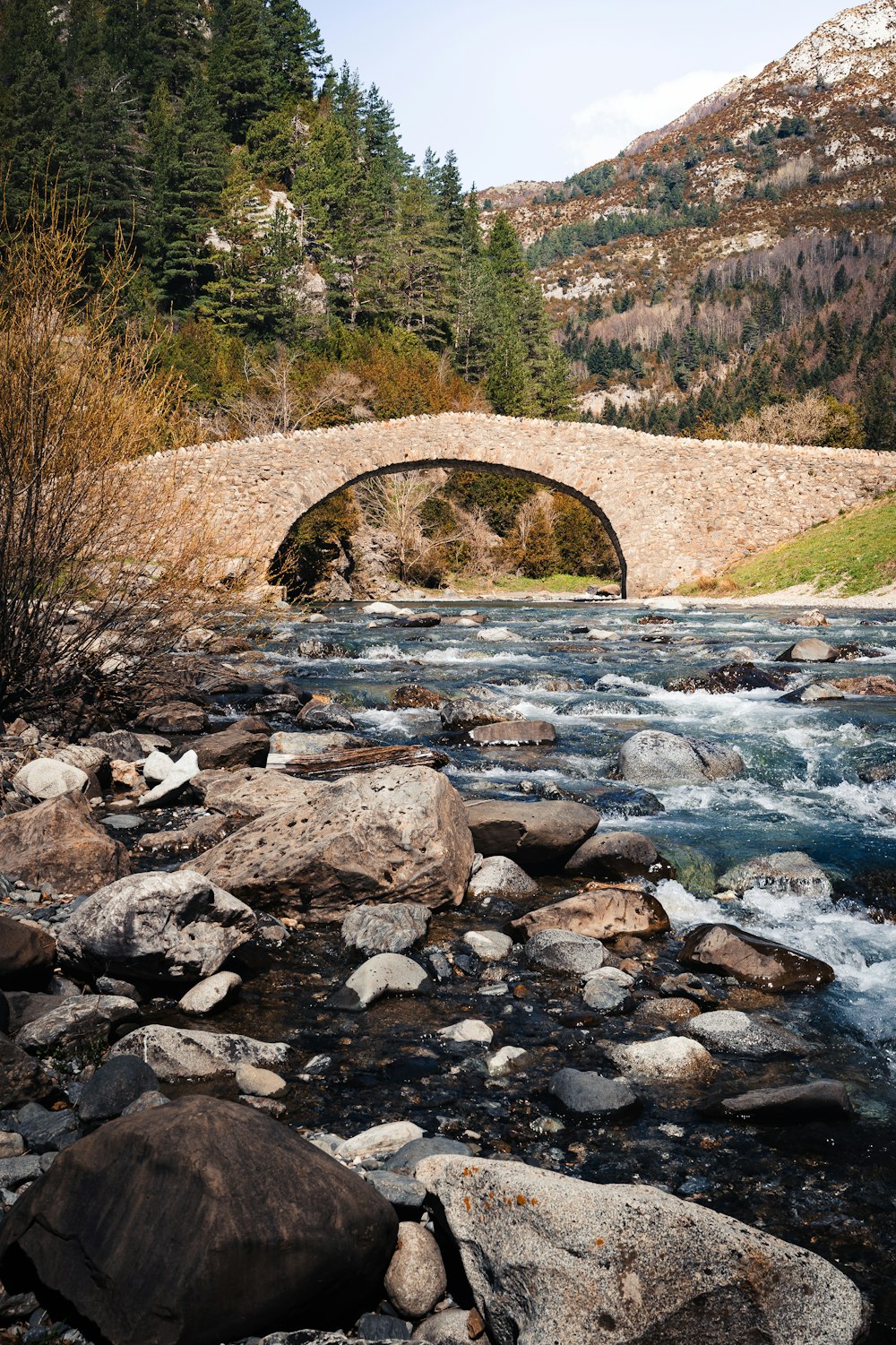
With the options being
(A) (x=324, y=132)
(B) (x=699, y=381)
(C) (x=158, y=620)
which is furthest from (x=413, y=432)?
(B) (x=699, y=381)

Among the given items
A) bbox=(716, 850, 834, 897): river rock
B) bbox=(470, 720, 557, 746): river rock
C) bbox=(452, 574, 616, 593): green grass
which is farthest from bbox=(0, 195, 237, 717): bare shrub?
bbox=(452, 574, 616, 593): green grass

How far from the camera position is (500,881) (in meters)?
4.89

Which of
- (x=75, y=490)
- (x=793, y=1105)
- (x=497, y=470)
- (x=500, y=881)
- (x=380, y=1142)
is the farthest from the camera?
(x=497, y=470)

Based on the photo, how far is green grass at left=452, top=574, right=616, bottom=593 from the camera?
31.1m

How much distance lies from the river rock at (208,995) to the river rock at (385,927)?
0.67 m

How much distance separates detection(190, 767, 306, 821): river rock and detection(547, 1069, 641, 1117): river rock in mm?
2549

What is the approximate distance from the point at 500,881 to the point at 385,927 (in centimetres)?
88

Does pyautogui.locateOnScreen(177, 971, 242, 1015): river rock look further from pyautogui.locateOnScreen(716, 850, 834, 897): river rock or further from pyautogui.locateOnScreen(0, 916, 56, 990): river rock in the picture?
pyautogui.locateOnScreen(716, 850, 834, 897): river rock

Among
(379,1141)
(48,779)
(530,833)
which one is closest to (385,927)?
(530,833)

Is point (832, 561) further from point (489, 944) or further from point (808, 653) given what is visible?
point (489, 944)

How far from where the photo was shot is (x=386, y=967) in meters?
3.83

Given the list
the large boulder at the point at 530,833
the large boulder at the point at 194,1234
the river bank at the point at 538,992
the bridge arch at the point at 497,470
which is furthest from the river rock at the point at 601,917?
the bridge arch at the point at 497,470

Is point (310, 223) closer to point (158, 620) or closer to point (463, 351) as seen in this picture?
point (463, 351)

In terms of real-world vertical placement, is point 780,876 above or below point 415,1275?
below
